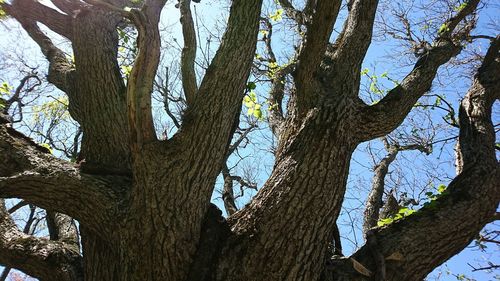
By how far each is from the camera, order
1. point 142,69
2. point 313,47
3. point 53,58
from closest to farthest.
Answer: point 142,69 < point 313,47 < point 53,58

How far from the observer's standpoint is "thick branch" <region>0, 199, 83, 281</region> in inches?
132

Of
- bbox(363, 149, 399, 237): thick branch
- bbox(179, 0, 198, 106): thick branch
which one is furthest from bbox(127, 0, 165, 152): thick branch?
bbox(363, 149, 399, 237): thick branch

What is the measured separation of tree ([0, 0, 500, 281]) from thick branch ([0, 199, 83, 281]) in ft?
0.03

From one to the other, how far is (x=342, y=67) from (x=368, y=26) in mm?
493

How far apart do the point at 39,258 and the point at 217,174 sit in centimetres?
165

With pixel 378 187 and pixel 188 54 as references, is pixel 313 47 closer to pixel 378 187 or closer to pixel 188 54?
pixel 188 54

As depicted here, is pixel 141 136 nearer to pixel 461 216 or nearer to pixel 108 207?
pixel 108 207

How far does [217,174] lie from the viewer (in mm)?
3021

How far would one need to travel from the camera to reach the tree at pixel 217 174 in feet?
9.05

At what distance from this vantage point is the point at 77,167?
314cm

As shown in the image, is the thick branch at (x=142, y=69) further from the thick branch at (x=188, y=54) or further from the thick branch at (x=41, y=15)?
the thick branch at (x=41, y=15)

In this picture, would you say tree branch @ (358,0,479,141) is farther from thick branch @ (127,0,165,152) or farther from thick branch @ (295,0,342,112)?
thick branch @ (127,0,165,152)

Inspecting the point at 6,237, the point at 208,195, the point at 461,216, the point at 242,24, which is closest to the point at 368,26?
the point at 242,24

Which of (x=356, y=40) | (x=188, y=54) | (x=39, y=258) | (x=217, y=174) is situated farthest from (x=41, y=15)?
(x=356, y=40)
